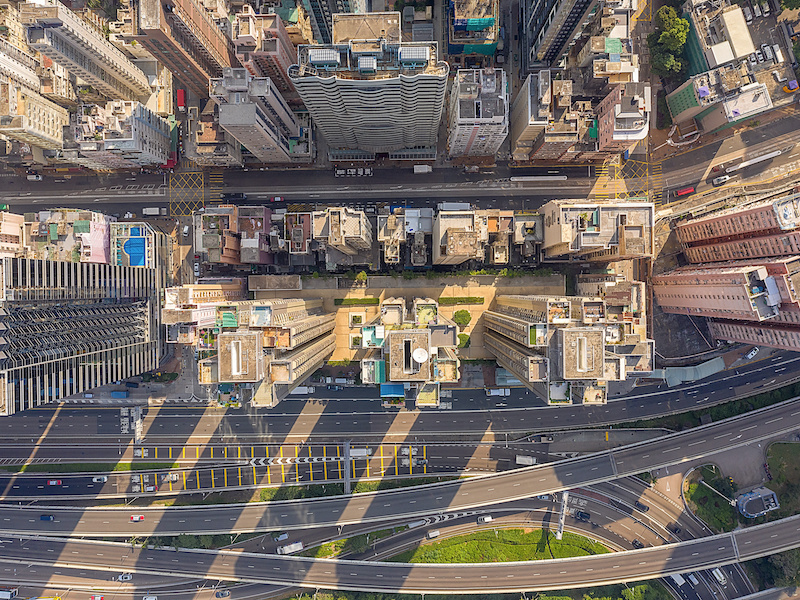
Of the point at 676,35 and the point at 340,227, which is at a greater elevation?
the point at 676,35

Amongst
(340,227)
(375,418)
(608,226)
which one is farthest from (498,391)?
(340,227)

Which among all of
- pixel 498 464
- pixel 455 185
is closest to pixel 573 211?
pixel 455 185

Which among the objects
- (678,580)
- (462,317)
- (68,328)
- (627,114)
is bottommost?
(678,580)

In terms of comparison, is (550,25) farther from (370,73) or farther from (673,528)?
(673,528)

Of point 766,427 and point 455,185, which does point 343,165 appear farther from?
point 766,427

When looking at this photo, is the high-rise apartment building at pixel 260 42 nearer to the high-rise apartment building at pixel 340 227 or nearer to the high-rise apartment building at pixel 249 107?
the high-rise apartment building at pixel 249 107
